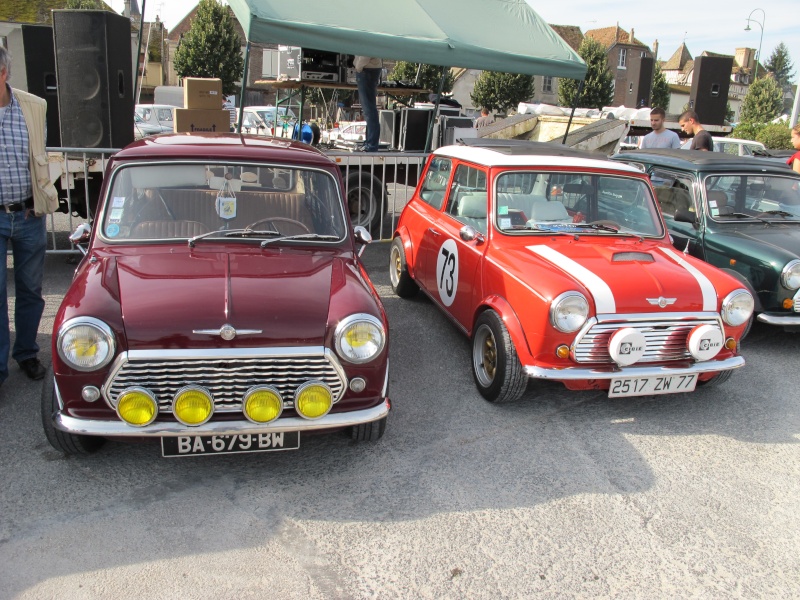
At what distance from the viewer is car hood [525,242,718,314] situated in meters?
3.99

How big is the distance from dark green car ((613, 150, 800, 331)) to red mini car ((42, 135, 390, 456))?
3635mm

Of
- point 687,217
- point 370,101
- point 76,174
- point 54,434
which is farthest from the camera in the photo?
point 370,101

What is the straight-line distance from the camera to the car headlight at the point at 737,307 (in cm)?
423

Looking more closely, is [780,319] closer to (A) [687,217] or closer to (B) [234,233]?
(A) [687,217]

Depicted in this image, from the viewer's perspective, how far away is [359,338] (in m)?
3.24

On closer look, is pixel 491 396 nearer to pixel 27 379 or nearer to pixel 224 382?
pixel 224 382

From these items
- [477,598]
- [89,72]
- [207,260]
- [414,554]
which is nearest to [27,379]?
[207,260]

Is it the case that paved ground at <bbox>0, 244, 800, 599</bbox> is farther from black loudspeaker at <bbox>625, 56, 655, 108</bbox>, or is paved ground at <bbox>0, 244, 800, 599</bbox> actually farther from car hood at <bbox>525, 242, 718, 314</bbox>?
black loudspeaker at <bbox>625, 56, 655, 108</bbox>

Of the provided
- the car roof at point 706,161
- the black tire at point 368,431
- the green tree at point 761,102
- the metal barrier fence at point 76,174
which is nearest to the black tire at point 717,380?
the black tire at point 368,431

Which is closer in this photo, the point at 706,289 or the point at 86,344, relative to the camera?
the point at 86,344

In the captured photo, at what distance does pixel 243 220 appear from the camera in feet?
13.1

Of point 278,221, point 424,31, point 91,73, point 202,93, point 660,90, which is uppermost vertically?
point 660,90

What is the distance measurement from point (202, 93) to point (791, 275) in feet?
23.0

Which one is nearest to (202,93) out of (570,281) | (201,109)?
(201,109)
